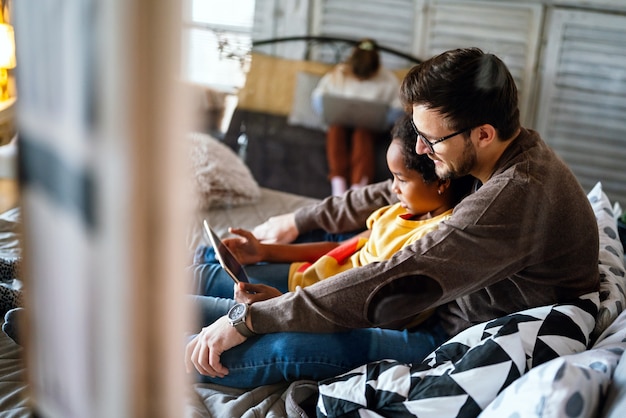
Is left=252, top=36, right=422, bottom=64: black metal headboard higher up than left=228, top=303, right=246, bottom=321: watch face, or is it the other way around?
left=252, top=36, right=422, bottom=64: black metal headboard

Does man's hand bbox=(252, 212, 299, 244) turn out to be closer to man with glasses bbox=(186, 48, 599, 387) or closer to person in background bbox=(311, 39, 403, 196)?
person in background bbox=(311, 39, 403, 196)

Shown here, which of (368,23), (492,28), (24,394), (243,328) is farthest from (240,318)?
(368,23)

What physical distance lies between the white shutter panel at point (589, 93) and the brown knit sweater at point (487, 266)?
28.8 inches

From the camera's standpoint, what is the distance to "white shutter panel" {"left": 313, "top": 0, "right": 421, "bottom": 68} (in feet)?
6.75

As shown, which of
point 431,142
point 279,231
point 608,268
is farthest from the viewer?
point 279,231

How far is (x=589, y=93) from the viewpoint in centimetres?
A: 183

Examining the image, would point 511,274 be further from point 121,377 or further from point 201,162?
point 121,377

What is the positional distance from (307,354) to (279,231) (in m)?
0.48

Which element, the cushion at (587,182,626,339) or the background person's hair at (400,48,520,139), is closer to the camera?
the background person's hair at (400,48,520,139)

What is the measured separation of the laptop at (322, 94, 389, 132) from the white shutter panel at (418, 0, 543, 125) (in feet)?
0.59

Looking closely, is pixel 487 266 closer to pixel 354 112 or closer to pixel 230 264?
pixel 230 264

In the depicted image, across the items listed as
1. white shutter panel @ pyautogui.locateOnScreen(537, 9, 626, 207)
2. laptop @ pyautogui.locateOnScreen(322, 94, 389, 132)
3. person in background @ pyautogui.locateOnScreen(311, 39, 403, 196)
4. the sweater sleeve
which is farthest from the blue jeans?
white shutter panel @ pyautogui.locateOnScreen(537, 9, 626, 207)

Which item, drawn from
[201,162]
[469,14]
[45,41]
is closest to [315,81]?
[469,14]

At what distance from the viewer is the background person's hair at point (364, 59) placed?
6.80 feet
